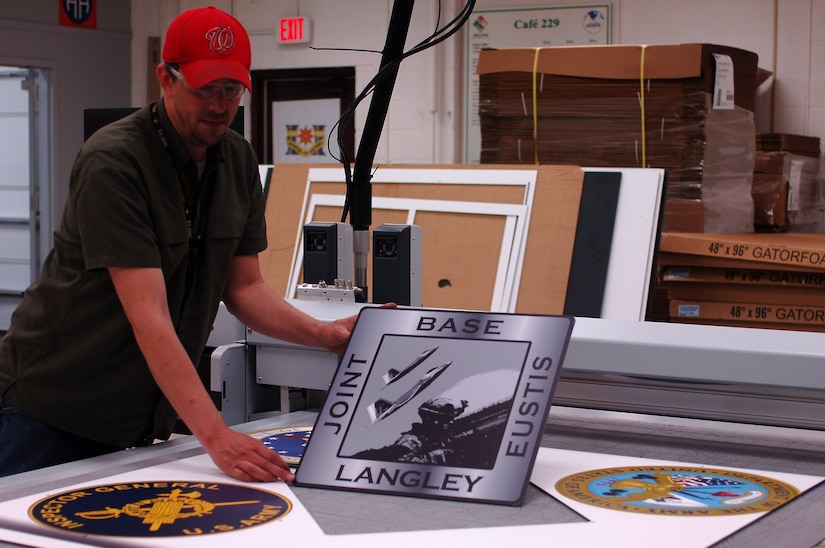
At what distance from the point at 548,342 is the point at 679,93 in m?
2.91

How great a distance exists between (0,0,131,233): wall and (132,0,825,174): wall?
0.13 m

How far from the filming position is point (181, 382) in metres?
Answer: 1.35

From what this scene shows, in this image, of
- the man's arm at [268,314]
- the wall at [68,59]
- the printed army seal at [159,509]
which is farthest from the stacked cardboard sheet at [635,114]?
the wall at [68,59]

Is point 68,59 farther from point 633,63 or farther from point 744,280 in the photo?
point 744,280

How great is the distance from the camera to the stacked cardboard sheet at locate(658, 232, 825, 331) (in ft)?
12.4

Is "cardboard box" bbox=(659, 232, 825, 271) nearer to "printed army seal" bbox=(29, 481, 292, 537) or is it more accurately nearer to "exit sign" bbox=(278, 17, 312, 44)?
"printed army seal" bbox=(29, 481, 292, 537)

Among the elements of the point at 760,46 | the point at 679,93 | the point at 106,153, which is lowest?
the point at 106,153

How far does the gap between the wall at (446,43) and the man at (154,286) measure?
413 cm

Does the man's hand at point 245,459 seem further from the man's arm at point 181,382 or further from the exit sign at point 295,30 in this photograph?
the exit sign at point 295,30

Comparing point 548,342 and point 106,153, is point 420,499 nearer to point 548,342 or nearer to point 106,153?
point 548,342

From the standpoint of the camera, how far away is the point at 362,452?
1.32 m

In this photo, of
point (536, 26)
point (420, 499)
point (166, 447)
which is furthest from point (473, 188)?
point (420, 499)

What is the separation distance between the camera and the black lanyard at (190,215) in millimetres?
1508

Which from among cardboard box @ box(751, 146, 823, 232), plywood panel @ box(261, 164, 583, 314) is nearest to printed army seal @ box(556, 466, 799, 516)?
plywood panel @ box(261, 164, 583, 314)
